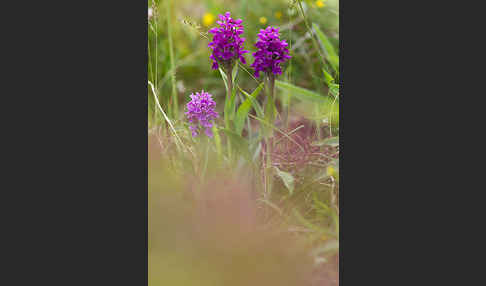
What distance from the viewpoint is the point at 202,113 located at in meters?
2.98

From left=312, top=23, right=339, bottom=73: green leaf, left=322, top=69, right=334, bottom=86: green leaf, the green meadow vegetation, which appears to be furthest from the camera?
left=312, top=23, right=339, bottom=73: green leaf

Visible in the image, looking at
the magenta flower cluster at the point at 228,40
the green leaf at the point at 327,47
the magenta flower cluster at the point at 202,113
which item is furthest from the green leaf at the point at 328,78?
the magenta flower cluster at the point at 202,113

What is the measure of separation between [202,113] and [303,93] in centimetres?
50

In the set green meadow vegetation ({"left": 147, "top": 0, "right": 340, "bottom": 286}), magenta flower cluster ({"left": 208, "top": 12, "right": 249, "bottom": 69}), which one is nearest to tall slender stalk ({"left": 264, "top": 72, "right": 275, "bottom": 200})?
green meadow vegetation ({"left": 147, "top": 0, "right": 340, "bottom": 286})

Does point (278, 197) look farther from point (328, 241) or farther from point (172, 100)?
point (172, 100)

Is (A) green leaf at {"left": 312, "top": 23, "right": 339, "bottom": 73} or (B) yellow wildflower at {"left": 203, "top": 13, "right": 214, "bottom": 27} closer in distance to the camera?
(B) yellow wildflower at {"left": 203, "top": 13, "right": 214, "bottom": 27}

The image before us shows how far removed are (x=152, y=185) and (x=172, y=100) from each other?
42 centimetres

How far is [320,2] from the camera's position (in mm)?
3076

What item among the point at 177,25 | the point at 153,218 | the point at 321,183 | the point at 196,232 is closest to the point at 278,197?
the point at 321,183

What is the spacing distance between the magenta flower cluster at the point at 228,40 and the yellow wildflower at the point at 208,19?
0.23ft

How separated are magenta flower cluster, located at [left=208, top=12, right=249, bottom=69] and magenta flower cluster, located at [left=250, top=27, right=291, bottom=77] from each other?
7 centimetres

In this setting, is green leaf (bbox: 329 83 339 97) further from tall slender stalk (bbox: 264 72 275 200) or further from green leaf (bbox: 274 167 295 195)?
green leaf (bbox: 274 167 295 195)

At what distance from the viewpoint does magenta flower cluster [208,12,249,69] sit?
291cm

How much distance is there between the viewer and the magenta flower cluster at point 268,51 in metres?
2.90
